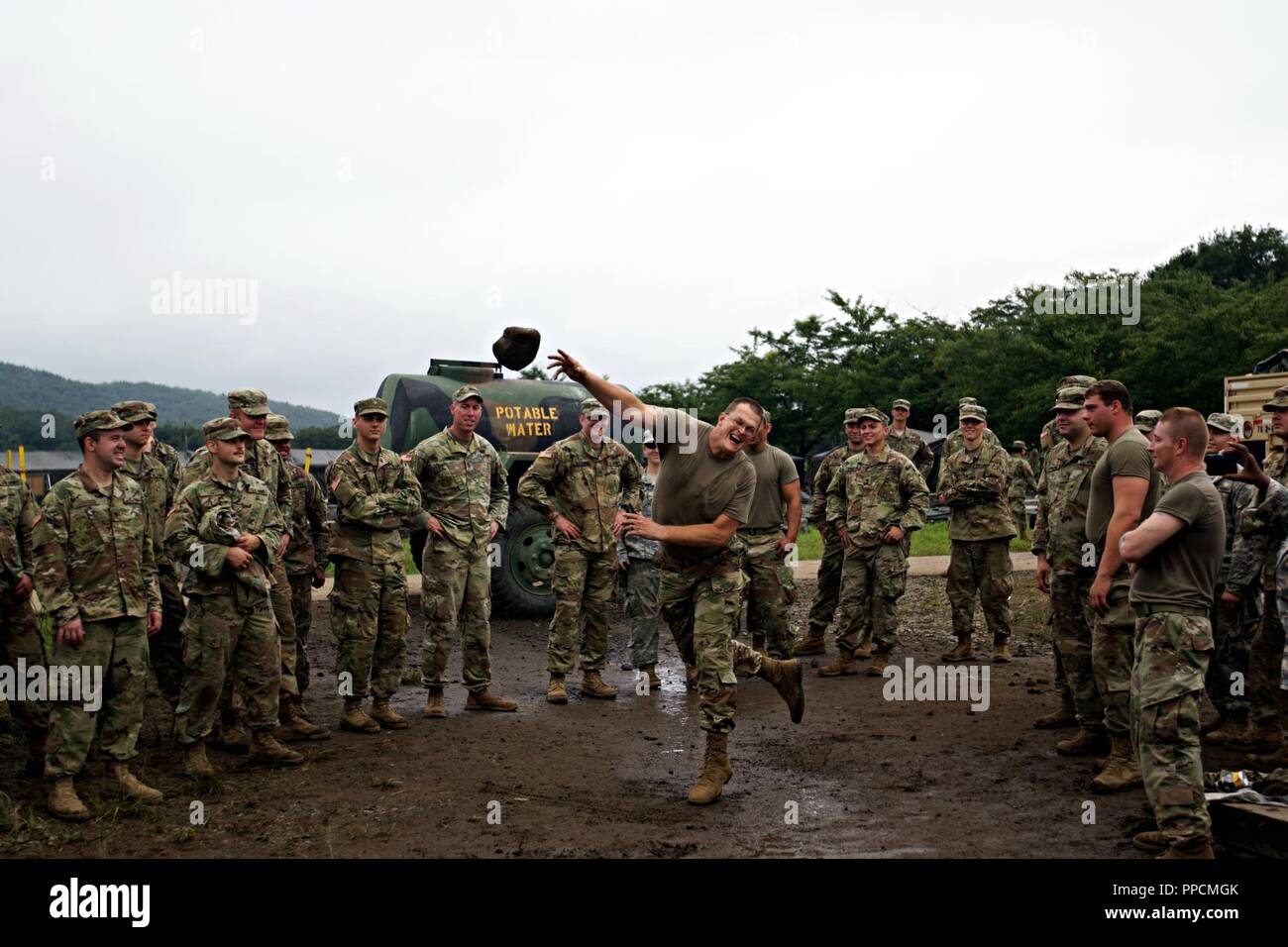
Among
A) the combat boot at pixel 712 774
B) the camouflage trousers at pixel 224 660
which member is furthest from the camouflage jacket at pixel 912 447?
the camouflage trousers at pixel 224 660

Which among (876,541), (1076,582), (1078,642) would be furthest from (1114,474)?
(876,541)

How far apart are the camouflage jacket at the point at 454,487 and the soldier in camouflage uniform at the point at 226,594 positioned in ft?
4.89

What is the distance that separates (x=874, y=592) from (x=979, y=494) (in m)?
1.23

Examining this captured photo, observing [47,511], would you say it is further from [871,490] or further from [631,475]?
[871,490]

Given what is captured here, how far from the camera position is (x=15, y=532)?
5.77m

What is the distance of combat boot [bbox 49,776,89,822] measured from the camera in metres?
5.38

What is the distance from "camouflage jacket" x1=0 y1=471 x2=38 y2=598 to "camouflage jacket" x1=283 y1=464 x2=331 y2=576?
201 centimetres

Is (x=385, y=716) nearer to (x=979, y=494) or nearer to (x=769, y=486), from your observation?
(x=769, y=486)

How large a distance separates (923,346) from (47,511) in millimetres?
28878

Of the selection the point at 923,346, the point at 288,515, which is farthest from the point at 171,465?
the point at 923,346

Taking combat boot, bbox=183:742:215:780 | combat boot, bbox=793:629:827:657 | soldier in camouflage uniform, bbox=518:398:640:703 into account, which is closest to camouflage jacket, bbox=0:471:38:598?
combat boot, bbox=183:742:215:780

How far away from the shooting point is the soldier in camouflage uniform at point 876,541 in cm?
905

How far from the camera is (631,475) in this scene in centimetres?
898

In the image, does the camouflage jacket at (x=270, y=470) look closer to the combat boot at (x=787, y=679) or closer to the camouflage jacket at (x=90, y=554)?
the camouflage jacket at (x=90, y=554)
